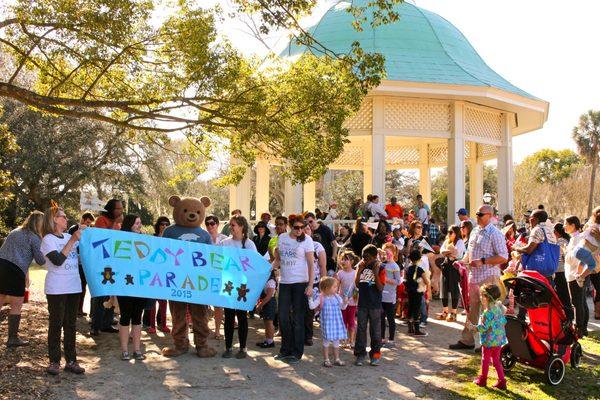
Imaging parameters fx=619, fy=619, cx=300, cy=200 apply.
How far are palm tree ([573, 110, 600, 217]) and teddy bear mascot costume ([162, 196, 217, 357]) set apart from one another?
46735mm

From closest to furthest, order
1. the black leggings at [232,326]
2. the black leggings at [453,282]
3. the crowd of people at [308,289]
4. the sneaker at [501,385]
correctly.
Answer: the sneaker at [501,385]
the crowd of people at [308,289]
the black leggings at [232,326]
the black leggings at [453,282]

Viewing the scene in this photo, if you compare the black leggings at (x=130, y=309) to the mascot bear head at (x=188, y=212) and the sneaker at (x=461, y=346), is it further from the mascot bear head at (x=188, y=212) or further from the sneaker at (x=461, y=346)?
the sneaker at (x=461, y=346)

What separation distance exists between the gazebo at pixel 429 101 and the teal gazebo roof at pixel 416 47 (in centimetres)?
3

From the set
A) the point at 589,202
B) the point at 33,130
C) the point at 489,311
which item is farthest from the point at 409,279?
Result: the point at 589,202

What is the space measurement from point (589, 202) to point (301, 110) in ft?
144

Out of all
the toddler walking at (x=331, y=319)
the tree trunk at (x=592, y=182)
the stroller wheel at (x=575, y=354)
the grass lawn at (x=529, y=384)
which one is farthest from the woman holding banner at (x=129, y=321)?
the tree trunk at (x=592, y=182)

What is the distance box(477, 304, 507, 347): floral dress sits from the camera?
668cm

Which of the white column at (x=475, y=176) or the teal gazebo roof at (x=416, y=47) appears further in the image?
the white column at (x=475, y=176)

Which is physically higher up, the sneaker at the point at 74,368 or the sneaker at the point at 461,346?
the sneaker at the point at 74,368

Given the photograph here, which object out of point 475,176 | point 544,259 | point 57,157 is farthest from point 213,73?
point 57,157

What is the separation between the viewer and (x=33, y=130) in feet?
92.3

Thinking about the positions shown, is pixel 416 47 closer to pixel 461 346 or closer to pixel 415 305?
pixel 415 305

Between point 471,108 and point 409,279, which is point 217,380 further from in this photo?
point 471,108

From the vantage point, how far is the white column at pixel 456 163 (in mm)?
18998
